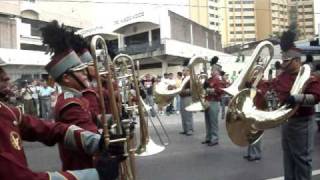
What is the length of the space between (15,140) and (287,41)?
4355mm

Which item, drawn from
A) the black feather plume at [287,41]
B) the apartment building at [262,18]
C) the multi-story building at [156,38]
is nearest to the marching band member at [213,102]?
the apartment building at [262,18]

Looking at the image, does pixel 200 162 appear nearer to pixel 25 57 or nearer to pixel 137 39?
pixel 25 57

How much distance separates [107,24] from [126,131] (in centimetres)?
5091

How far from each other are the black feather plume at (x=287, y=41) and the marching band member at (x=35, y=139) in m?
3.67

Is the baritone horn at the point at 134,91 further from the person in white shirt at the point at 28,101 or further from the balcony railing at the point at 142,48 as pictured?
the balcony railing at the point at 142,48

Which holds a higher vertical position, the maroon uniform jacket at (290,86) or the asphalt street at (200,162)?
the maroon uniform jacket at (290,86)

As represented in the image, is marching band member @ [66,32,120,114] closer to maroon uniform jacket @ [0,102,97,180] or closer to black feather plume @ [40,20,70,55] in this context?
black feather plume @ [40,20,70,55]

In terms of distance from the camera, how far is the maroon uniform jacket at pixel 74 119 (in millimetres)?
3473

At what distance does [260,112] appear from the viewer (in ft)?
17.2

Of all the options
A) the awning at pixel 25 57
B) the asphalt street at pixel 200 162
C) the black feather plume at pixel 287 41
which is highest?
the awning at pixel 25 57

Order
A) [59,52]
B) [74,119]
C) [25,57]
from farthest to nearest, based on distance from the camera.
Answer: [25,57] → [59,52] → [74,119]

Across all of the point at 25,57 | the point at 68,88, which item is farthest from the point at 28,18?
the point at 68,88

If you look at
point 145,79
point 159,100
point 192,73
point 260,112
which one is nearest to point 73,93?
point 260,112

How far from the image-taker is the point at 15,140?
2.46 metres
